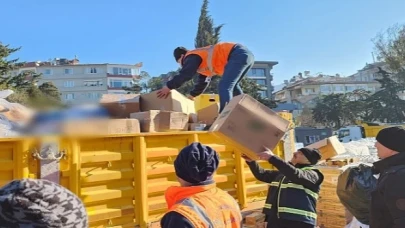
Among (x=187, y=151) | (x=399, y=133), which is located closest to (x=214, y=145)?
(x=399, y=133)

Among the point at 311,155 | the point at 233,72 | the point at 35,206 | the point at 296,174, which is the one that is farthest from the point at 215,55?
the point at 35,206

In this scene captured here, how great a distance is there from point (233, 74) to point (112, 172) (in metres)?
1.67

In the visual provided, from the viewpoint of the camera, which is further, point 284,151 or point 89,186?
point 284,151

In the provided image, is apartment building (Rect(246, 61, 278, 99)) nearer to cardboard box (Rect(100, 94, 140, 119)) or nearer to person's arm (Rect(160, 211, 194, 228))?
cardboard box (Rect(100, 94, 140, 119))

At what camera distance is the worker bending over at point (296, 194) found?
3.43m

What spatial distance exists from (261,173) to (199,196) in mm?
2027

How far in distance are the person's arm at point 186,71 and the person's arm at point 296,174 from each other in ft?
4.47

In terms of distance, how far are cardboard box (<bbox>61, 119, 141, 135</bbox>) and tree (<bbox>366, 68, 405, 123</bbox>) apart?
3752 centimetres

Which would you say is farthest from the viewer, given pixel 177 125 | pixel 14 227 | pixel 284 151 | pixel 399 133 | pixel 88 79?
pixel 88 79

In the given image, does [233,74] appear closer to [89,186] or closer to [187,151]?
[89,186]

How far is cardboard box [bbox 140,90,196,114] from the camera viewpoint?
A: 394cm

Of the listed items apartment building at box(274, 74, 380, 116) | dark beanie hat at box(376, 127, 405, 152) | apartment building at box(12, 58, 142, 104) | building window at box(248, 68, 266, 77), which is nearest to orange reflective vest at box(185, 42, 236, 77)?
dark beanie hat at box(376, 127, 405, 152)

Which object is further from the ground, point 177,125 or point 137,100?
point 137,100

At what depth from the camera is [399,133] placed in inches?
111
